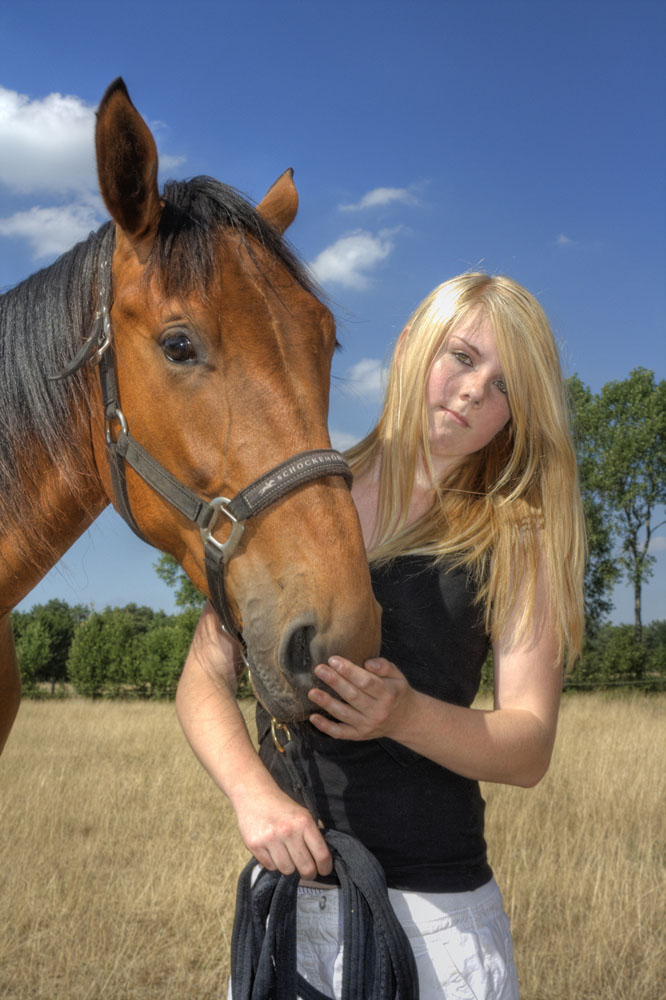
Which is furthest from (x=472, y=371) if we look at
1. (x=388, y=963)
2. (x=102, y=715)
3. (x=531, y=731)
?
(x=102, y=715)

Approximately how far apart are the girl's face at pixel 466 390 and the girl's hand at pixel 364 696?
841 millimetres

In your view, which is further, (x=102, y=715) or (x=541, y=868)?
(x=102, y=715)

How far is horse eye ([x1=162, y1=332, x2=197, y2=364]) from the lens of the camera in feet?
5.26

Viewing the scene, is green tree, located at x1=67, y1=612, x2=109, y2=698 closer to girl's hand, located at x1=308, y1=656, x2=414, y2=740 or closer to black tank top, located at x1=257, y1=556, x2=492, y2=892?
black tank top, located at x1=257, y1=556, x2=492, y2=892

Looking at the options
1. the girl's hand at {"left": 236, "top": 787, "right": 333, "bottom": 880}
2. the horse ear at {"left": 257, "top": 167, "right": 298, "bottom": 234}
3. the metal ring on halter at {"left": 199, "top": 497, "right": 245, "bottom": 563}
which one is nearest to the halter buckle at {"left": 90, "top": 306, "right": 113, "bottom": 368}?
the metal ring on halter at {"left": 199, "top": 497, "right": 245, "bottom": 563}

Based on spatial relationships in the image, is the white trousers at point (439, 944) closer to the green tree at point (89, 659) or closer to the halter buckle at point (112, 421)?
the halter buckle at point (112, 421)

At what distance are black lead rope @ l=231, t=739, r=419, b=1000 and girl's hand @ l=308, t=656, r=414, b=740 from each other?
0.24 meters

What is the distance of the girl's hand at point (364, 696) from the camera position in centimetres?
128

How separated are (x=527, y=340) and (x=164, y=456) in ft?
3.34

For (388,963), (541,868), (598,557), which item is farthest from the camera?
(598,557)

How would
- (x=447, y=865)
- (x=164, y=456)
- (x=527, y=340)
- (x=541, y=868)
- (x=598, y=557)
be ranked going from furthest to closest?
(x=598, y=557)
(x=541, y=868)
(x=527, y=340)
(x=164, y=456)
(x=447, y=865)

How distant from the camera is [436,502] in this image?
2.01 metres

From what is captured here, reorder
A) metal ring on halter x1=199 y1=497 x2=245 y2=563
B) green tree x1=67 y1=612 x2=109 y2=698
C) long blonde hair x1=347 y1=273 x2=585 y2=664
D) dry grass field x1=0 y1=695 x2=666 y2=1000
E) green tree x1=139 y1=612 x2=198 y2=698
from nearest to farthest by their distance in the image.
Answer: metal ring on halter x1=199 y1=497 x2=245 y2=563, long blonde hair x1=347 y1=273 x2=585 y2=664, dry grass field x1=0 y1=695 x2=666 y2=1000, green tree x1=139 y1=612 x2=198 y2=698, green tree x1=67 y1=612 x2=109 y2=698

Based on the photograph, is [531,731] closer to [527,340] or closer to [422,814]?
[422,814]
